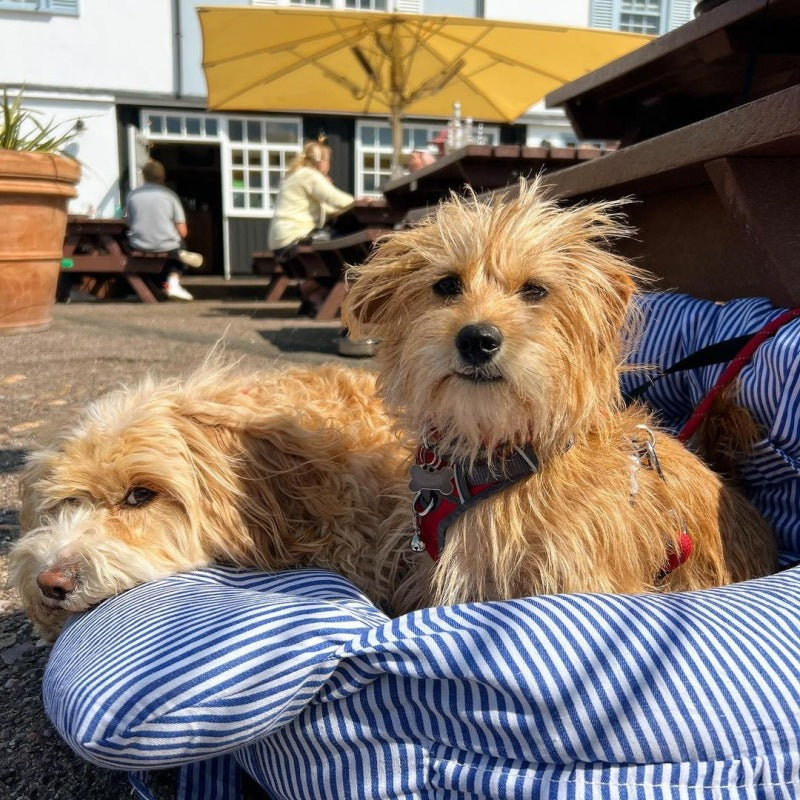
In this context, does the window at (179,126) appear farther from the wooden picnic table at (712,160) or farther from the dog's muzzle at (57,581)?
the dog's muzzle at (57,581)

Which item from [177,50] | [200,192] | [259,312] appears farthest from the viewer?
[200,192]

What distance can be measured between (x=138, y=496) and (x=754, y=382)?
1831 mm

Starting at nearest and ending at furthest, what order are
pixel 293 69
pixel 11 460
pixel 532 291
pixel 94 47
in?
1. pixel 532 291
2. pixel 11 460
3. pixel 293 69
4. pixel 94 47

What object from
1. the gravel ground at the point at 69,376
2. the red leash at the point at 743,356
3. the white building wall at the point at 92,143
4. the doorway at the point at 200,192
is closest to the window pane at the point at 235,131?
the white building wall at the point at 92,143

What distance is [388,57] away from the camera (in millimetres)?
11844

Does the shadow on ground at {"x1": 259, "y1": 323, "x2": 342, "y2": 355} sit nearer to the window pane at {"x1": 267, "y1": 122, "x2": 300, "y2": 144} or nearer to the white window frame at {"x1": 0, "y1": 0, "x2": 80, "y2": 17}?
the window pane at {"x1": 267, "y1": 122, "x2": 300, "y2": 144}

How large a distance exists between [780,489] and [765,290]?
29.8 inches

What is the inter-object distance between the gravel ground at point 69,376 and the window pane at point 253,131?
235 inches

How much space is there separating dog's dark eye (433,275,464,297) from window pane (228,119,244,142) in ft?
56.4

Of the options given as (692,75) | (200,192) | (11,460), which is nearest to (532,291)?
(692,75)

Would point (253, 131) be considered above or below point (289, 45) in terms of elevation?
below

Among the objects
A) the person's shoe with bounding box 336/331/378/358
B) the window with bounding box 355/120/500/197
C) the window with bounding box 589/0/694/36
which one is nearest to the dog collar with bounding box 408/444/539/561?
the person's shoe with bounding box 336/331/378/358

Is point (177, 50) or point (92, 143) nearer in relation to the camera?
point (177, 50)

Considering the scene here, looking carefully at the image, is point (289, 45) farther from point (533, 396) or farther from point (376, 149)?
point (533, 396)
